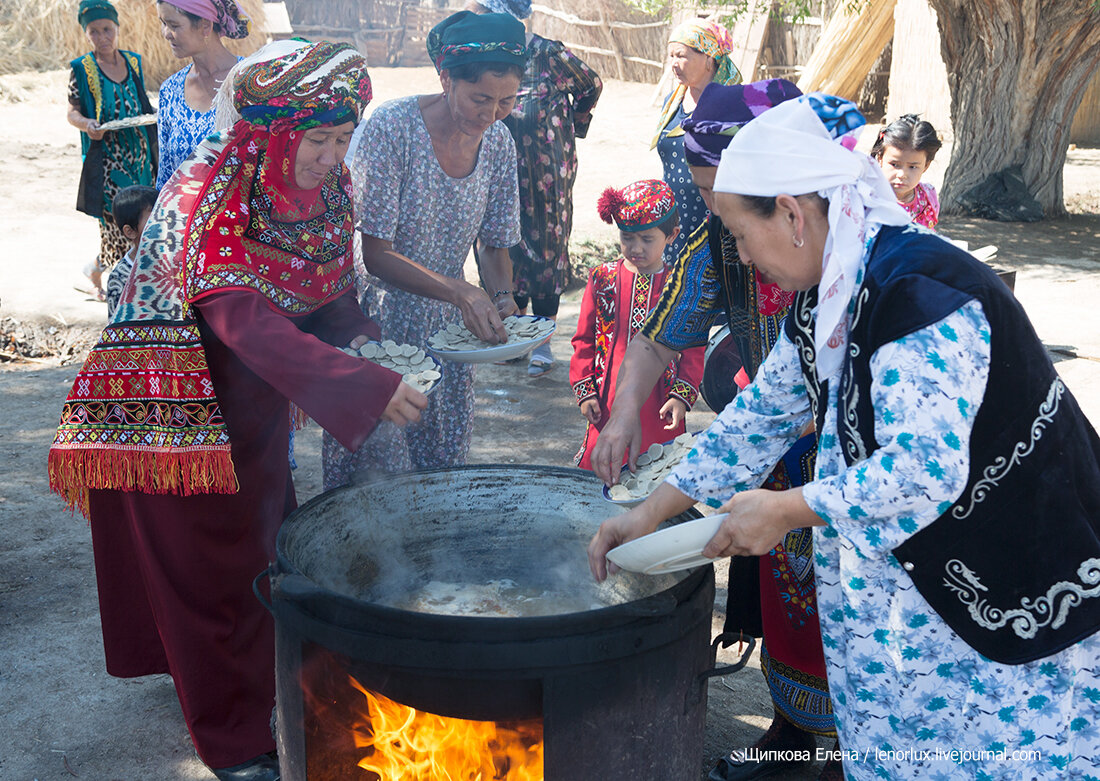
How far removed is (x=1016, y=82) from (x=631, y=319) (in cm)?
806

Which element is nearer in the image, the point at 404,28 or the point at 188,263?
the point at 188,263

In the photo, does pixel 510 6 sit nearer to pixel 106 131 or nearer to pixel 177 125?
pixel 177 125

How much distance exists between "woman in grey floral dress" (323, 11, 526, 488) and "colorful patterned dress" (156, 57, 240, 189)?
1.07m

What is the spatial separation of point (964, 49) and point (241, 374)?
961 centimetres

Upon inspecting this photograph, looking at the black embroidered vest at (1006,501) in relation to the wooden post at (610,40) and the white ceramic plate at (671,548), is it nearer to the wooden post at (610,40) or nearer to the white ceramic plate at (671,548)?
the white ceramic plate at (671,548)

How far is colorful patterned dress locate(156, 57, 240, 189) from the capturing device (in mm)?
3609

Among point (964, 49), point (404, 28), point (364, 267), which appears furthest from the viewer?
point (404, 28)

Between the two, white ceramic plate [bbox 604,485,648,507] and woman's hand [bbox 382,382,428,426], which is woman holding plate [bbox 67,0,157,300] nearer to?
woman's hand [bbox 382,382,428,426]

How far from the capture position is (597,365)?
12.3 ft

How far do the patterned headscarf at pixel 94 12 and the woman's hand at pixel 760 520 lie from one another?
567 centimetres

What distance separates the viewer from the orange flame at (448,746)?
1.86m

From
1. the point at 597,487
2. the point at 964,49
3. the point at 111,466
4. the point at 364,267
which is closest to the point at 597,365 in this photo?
the point at 364,267

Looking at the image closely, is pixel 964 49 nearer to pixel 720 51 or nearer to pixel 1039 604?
pixel 720 51

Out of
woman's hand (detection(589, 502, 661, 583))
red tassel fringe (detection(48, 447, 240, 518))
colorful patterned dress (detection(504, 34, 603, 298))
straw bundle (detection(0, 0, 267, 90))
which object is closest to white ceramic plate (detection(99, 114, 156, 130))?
colorful patterned dress (detection(504, 34, 603, 298))
